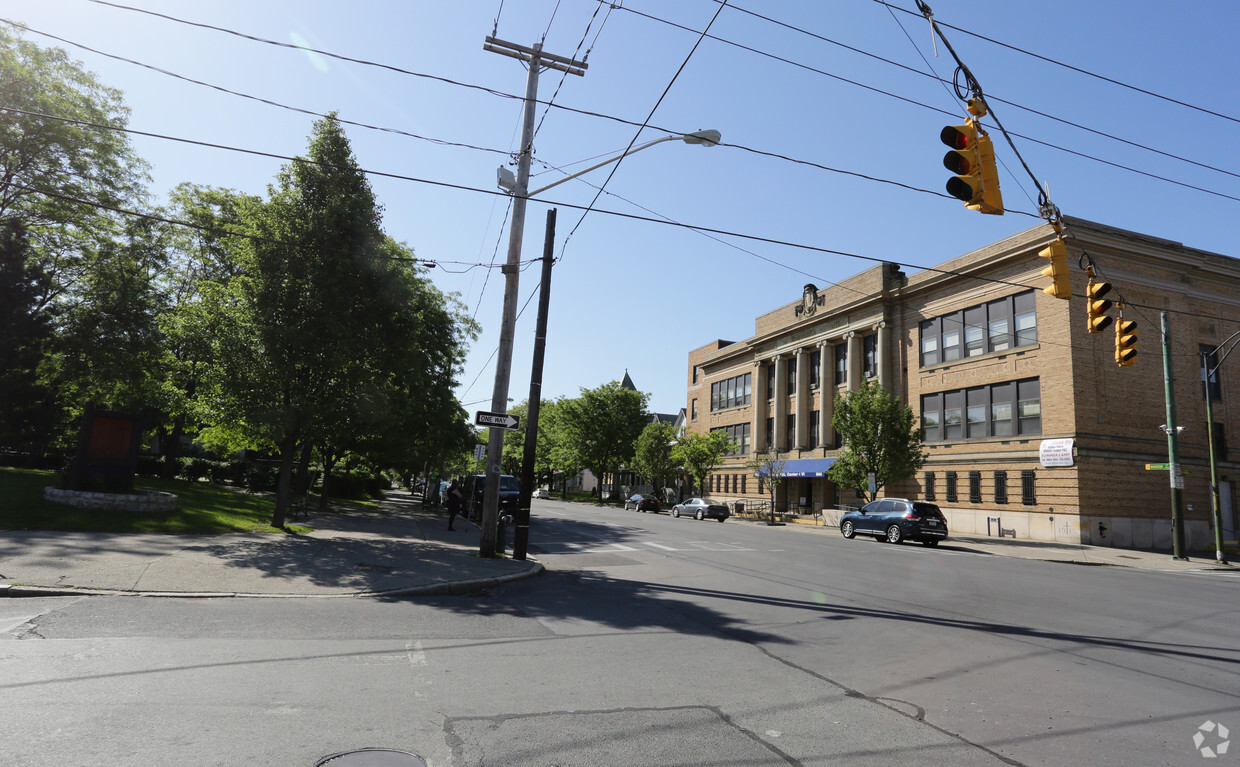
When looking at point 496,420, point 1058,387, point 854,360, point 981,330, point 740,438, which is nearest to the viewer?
point 496,420

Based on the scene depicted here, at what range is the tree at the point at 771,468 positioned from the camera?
1759 inches

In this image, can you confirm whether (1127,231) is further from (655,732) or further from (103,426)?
(103,426)

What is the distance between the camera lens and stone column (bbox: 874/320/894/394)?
40.2 m

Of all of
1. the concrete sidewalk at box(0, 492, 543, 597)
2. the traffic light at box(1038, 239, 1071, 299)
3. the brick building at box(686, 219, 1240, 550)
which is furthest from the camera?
the brick building at box(686, 219, 1240, 550)

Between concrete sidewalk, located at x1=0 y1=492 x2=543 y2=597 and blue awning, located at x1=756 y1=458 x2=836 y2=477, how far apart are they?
31.8 meters

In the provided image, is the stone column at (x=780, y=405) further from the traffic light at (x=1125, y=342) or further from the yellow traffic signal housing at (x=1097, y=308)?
the yellow traffic signal housing at (x=1097, y=308)

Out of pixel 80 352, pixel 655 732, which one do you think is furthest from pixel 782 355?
pixel 655 732

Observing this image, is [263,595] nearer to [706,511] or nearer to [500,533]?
[500,533]

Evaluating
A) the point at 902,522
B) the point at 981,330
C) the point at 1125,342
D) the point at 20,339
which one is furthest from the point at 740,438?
the point at 20,339

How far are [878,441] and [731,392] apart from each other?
26.3m

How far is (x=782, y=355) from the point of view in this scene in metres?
51.2

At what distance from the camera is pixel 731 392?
59.3 meters

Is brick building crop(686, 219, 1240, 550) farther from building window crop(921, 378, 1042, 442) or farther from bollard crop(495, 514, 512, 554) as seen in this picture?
bollard crop(495, 514, 512, 554)

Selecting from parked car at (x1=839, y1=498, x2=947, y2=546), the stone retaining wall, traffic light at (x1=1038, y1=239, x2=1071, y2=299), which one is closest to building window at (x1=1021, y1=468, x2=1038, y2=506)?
parked car at (x1=839, y1=498, x2=947, y2=546)
